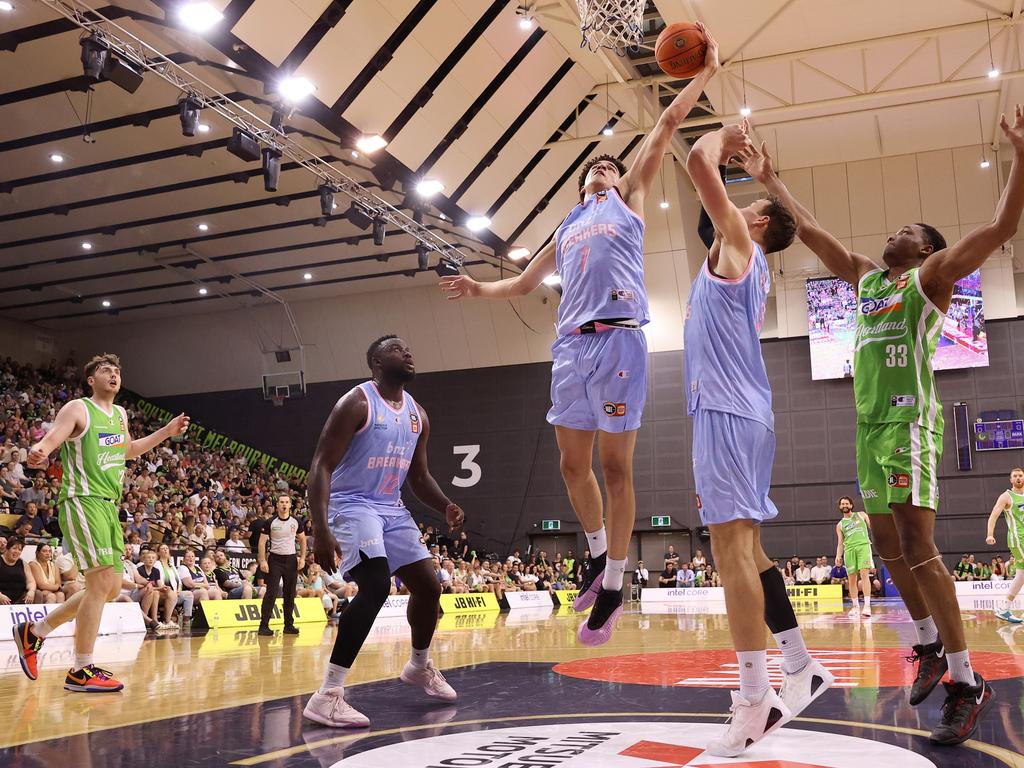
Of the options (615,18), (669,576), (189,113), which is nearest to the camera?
(615,18)

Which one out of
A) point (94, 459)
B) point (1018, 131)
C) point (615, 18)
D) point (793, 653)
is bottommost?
point (793, 653)

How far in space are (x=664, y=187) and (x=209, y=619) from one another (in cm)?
1759

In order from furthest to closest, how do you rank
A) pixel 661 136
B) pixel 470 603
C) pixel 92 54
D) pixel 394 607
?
pixel 470 603 → pixel 394 607 → pixel 92 54 → pixel 661 136

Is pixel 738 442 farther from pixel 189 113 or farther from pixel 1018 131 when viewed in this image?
pixel 189 113

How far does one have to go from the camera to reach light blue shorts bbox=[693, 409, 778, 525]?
13.2 ft

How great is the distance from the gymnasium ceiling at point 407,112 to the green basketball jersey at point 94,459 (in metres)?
8.05

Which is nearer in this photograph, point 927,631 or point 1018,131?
point 1018,131

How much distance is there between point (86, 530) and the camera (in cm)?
651

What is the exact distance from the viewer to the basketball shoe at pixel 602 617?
4.84 m

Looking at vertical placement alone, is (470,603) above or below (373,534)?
below

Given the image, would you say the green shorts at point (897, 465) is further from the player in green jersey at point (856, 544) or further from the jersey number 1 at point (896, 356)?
the player in green jersey at point (856, 544)

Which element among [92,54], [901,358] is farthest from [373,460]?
[92,54]

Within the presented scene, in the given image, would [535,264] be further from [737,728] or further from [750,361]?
[737,728]

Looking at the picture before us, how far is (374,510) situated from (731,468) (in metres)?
2.18
